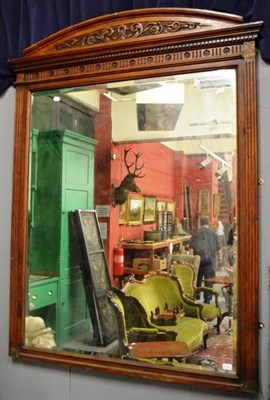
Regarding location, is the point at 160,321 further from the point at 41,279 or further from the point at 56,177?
the point at 56,177

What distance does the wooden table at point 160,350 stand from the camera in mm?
1201

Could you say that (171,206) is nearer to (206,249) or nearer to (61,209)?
(206,249)

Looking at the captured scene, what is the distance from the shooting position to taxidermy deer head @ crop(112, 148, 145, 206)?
1.30 m

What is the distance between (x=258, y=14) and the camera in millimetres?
1153

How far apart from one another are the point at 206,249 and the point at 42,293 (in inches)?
25.1

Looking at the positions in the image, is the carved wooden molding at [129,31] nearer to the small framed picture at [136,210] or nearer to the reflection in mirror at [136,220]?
the reflection in mirror at [136,220]

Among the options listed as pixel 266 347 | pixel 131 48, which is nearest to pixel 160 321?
pixel 266 347

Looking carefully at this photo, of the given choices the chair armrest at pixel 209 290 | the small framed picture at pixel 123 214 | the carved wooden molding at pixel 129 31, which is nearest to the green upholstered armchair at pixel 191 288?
the chair armrest at pixel 209 290

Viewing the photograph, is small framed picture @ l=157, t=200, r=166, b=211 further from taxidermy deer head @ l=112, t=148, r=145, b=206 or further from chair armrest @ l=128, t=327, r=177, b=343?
chair armrest @ l=128, t=327, r=177, b=343

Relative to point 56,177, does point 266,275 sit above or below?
below

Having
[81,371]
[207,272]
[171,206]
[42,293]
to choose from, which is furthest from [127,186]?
[81,371]

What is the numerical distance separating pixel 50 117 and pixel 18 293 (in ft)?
2.25

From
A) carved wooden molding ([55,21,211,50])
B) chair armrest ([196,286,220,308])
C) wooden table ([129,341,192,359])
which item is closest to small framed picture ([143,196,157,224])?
chair armrest ([196,286,220,308])

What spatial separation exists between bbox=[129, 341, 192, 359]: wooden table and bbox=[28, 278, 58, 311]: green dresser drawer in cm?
35
